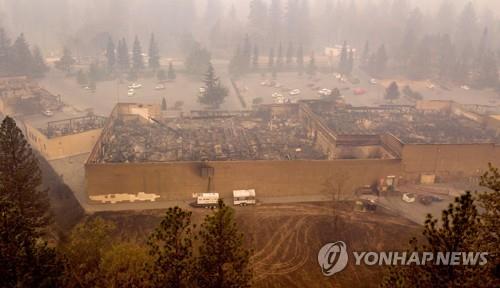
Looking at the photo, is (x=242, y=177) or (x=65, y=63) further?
(x=65, y=63)

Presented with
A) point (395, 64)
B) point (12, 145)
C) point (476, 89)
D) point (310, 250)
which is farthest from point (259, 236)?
point (395, 64)

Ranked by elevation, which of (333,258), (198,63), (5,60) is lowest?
(333,258)

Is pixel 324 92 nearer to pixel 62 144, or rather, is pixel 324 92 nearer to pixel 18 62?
pixel 62 144

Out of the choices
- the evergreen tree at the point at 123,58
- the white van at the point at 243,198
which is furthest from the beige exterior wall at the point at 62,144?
the evergreen tree at the point at 123,58

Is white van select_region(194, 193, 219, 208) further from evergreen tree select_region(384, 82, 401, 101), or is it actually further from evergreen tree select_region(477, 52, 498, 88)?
evergreen tree select_region(477, 52, 498, 88)

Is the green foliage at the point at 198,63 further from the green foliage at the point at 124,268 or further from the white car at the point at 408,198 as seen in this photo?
the green foliage at the point at 124,268

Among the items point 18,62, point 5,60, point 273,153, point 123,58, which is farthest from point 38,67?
point 273,153
